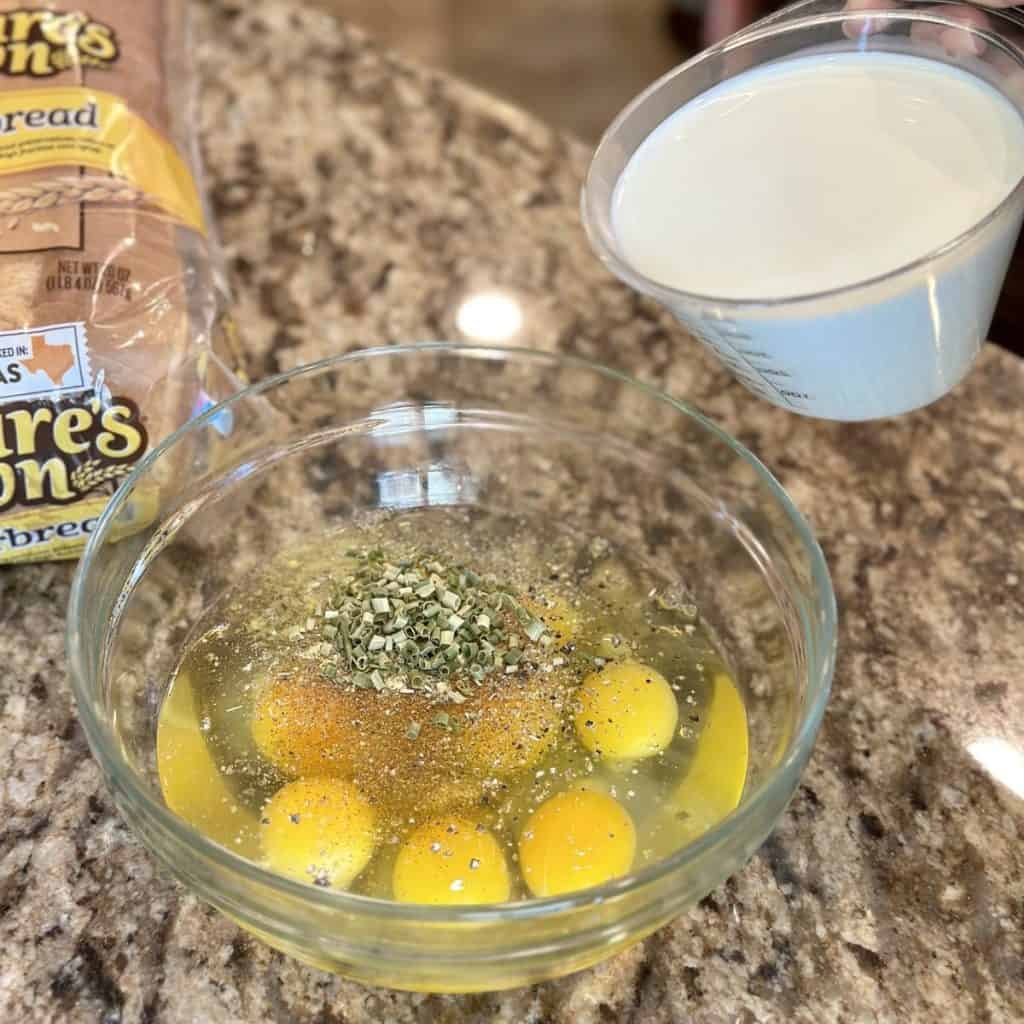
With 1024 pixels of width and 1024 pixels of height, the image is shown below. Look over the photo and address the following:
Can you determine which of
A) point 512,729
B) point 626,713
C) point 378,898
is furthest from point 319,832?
point 626,713

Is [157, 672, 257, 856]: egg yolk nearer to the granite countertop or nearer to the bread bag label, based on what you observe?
the granite countertop

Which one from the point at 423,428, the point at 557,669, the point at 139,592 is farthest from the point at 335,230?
the point at 557,669

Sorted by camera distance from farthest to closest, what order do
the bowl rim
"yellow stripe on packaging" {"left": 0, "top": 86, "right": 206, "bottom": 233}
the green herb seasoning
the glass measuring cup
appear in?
"yellow stripe on packaging" {"left": 0, "top": 86, "right": 206, "bottom": 233}
the green herb seasoning
the glass measuring cup
the bowl rim

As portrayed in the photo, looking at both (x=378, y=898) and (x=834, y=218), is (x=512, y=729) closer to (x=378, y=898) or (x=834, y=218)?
(x=378, y=898)

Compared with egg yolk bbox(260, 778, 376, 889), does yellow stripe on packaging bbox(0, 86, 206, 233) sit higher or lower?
higher

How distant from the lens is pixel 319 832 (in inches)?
42.0

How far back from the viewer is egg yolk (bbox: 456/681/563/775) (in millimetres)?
1146

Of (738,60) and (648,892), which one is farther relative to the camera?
(738,60)

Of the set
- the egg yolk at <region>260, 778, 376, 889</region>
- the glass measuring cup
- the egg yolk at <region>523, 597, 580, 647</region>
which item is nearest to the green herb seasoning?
the egg yolk at <region>523, 597, 580, 647</region>

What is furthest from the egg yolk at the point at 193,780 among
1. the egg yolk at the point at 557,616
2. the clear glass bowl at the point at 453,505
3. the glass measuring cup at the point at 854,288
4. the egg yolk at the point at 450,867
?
the glass measuring cup at the point at 854,288

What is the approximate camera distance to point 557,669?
123 centimetres

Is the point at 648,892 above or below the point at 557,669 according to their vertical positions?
above

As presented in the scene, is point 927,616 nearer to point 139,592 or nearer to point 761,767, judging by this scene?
point 761,767

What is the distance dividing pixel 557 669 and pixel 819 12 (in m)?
0.72
